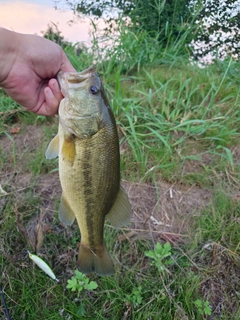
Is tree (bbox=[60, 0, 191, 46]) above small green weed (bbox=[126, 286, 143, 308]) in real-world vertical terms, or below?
above

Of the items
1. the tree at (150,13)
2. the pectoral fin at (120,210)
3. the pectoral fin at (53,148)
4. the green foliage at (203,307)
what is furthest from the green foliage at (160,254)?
the tree at (150,13)

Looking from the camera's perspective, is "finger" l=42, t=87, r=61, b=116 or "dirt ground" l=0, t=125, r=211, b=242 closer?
"finger" l=42, t=87, r=61, b=116

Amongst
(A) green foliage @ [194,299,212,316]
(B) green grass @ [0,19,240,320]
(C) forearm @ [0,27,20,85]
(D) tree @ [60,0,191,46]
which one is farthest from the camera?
(D) tree @ [60,0,191,46]

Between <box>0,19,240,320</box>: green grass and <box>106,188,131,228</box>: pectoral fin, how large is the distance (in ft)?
2.45

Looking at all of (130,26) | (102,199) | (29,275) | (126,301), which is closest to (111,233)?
(126,301)

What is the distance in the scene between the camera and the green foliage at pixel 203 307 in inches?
83.7

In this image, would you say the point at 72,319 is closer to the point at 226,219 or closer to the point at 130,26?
the point at 226,219

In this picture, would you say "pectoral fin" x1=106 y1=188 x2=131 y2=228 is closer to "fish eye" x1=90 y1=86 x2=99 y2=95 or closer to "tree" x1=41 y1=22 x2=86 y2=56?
"fish eye" x1=90 y1=86 x2=99 y2=95

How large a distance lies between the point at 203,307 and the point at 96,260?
89cm

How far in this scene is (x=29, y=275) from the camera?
2338 millimetres

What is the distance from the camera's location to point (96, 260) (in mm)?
1794

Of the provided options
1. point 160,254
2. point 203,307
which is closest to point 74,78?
point 160,254

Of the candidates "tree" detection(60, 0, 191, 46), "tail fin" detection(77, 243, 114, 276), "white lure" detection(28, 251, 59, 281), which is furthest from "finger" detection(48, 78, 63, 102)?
"tree" detection(60, 0, 191, 46)

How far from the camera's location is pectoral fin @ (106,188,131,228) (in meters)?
1.70
